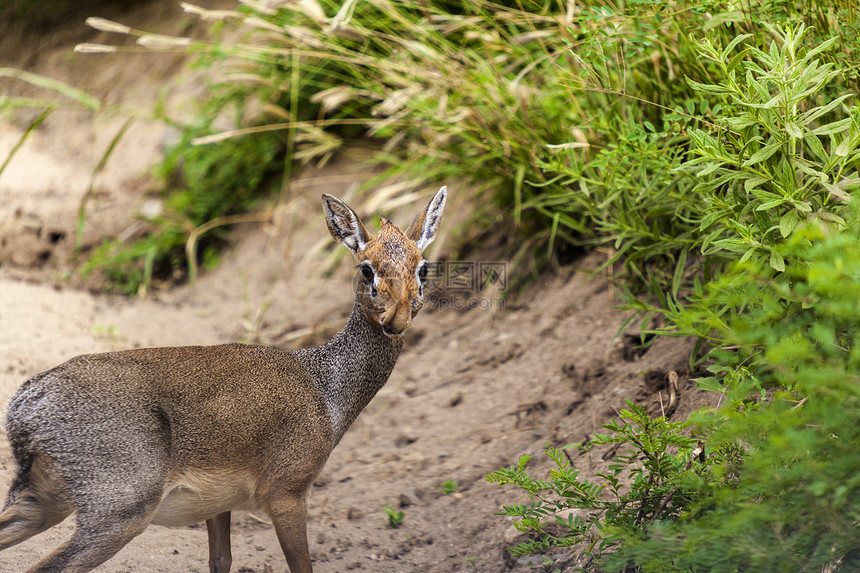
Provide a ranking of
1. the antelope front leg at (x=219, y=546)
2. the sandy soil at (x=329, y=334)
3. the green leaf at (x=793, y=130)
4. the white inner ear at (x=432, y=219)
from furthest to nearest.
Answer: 1. the sandy soil at (x=329, y=334)
2. the white inner ear at (x=432, y=219)
3. the antelope front leg at (x=219, y=546)
4. the green leaf at (x=793, y=130)

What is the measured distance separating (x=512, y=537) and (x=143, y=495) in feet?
5.65

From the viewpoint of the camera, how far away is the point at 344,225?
12.2 feet

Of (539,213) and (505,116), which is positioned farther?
(539,213)

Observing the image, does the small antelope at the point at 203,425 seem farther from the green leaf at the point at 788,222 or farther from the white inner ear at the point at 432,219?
the green leaf at the point at 788,222

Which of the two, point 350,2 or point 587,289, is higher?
point 350,2

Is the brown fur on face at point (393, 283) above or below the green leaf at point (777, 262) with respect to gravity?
below

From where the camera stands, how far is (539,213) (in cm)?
577

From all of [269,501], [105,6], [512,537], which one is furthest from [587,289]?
[105,6]

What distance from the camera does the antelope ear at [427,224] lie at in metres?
3.80

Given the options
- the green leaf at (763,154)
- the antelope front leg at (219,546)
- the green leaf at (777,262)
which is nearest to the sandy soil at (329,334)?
the antelope front leg at (219,546)

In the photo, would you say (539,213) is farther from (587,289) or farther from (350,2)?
(350,2)

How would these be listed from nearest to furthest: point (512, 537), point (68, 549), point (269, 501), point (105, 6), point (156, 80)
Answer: point (68, 549) < point (269, 501) < point (512, 537) < point (156, 80) < point (105, 6)

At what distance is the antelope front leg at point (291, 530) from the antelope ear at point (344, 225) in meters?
1.22

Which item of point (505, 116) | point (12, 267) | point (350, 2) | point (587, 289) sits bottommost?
point (12, 267)
